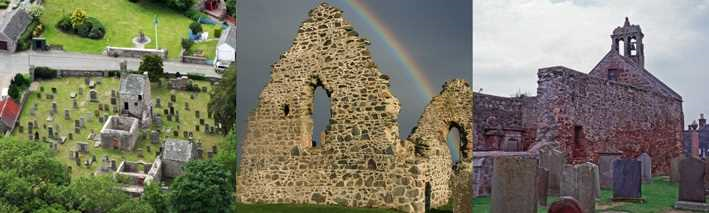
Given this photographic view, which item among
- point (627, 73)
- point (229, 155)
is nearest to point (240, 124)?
point (229, 155)

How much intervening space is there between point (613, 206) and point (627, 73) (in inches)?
306

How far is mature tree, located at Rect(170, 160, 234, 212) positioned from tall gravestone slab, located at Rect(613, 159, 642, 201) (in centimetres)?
440

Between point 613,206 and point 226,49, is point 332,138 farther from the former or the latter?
point 613,206

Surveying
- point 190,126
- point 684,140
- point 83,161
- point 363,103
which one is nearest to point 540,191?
point 363,103

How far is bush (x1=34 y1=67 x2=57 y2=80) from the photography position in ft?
20.5

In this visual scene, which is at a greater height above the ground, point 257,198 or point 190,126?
point 190,126

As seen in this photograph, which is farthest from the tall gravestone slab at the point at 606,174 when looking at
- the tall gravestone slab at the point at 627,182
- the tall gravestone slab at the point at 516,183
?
the tall gravestone slab at the point at 516,183

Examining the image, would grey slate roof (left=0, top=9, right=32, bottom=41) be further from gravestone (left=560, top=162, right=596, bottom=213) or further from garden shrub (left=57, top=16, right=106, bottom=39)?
gravestone (left=560, top=162, right=596, bottom=213)

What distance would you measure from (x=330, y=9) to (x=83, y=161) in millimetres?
2862

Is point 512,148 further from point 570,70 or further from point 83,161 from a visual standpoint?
point 83,161

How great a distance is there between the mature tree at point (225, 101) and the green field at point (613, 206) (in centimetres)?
103

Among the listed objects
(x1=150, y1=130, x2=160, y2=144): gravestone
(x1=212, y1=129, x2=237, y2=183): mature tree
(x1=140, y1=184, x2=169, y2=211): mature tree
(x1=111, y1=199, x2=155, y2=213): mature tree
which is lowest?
(x1=111, y1=199, x2=155, y2=213): mature tree

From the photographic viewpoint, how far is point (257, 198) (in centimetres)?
543

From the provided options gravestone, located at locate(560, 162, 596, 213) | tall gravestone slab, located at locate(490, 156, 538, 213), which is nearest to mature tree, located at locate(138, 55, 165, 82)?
tall gravestone slab, located at locate(490, 156, 538, 213)
